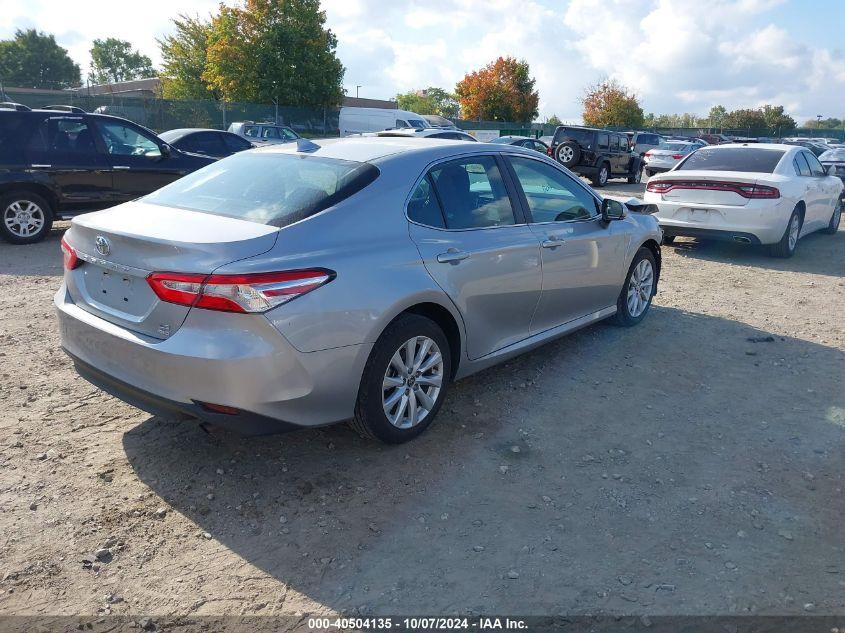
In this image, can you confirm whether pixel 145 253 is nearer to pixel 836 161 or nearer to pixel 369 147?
pixel 369 147

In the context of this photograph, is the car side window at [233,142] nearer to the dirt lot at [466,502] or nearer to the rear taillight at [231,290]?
the dirt lot at [466,502]

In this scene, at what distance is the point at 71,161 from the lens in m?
9.55

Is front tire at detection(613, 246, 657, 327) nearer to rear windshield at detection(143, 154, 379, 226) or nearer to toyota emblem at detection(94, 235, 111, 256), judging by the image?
rear windshield at detection(143, 154, 379, 226)

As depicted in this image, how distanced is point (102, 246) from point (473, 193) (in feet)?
7.05

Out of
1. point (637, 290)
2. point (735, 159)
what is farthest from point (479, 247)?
point (735, 159)

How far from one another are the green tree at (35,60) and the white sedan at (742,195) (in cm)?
7623

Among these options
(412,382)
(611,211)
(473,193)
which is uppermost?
(473,193)

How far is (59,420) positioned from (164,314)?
151 centimetres

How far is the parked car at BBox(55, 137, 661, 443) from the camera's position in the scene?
3062mm

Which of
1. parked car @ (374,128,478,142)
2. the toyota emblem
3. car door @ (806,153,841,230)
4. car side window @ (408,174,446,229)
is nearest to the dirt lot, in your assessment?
the toyota emblem

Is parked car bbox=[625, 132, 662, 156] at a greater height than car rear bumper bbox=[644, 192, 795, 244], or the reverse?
parked car bbox=[625, 132, 662, 156]

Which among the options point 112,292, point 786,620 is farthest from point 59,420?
point 786,620

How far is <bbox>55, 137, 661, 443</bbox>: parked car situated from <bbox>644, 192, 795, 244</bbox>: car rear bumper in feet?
17.7

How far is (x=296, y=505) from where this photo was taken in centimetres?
333
